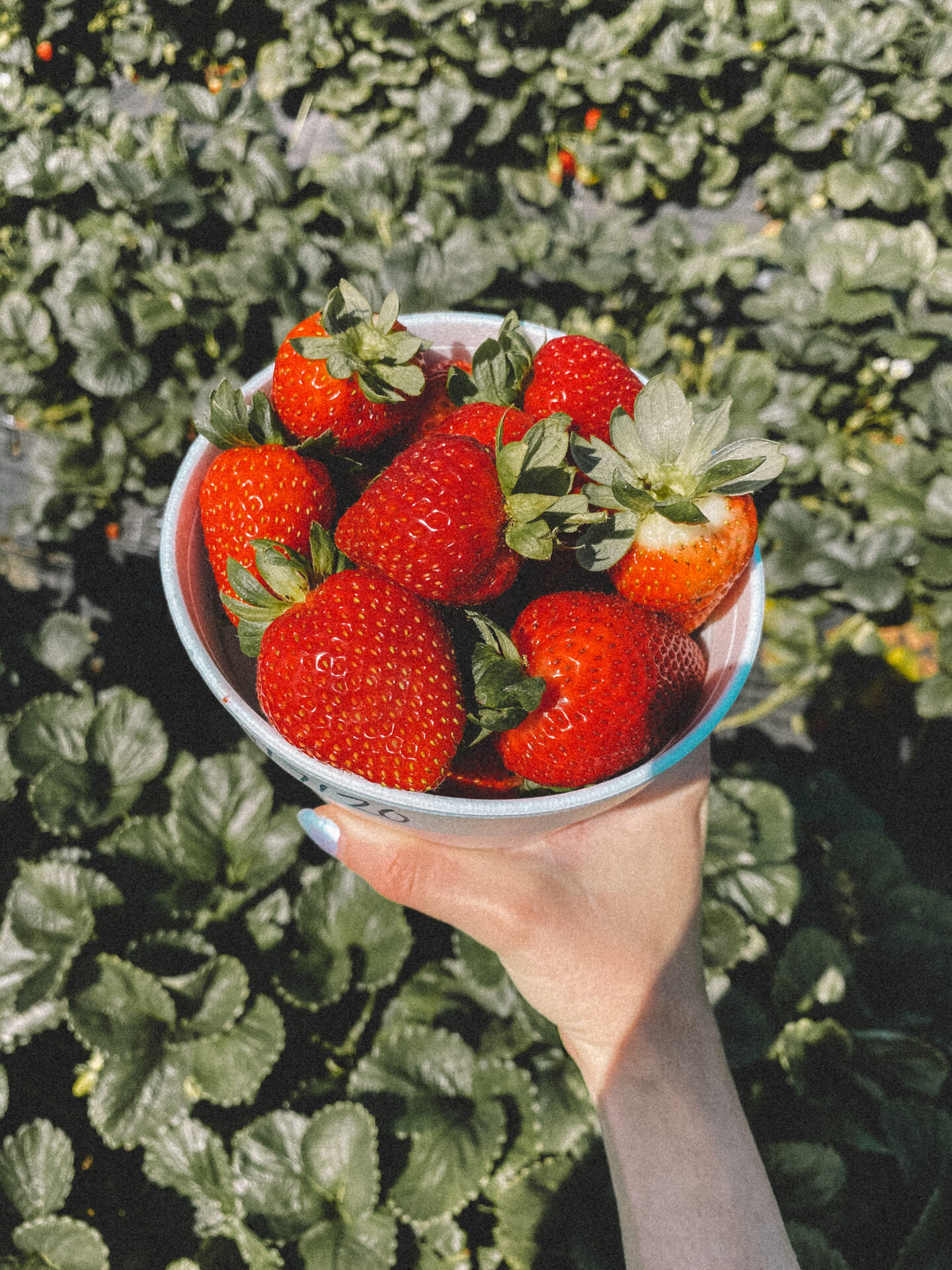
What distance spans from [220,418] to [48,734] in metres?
0.69

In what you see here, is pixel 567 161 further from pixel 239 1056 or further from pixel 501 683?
pixel 239 1056

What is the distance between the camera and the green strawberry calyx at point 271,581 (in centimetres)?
56

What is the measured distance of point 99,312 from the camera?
138cm

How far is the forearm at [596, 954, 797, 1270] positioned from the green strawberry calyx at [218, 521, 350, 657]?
0.50 metres

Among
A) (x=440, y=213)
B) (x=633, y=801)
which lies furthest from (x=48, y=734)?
(x=440, y=213)

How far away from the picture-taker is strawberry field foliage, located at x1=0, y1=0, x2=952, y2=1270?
97 centimetres

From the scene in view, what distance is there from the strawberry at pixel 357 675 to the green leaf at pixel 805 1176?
759 millimetres

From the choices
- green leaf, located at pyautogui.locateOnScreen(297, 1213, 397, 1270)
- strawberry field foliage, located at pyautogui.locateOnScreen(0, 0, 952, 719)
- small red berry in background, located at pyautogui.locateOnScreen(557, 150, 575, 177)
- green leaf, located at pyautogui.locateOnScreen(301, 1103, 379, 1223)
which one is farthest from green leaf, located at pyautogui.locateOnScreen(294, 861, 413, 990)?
small red berry in background, located at pyautogui.locateOnScreen(557, 150, 575, 177)

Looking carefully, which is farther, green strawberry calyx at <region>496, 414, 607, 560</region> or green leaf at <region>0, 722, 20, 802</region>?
green leaf at <region>0, 722, 20, 802</region>

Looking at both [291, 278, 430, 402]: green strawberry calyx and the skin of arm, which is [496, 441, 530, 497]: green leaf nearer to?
[291, 278, 430, 402]: green strawberry calyx

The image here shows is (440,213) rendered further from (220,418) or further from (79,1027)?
(79,1027)

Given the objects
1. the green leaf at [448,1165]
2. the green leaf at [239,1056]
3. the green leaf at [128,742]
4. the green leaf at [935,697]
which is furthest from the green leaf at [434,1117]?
the green leaf at [935,697]

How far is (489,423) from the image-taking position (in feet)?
2.02

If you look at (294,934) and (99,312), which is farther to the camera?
(99,312)
